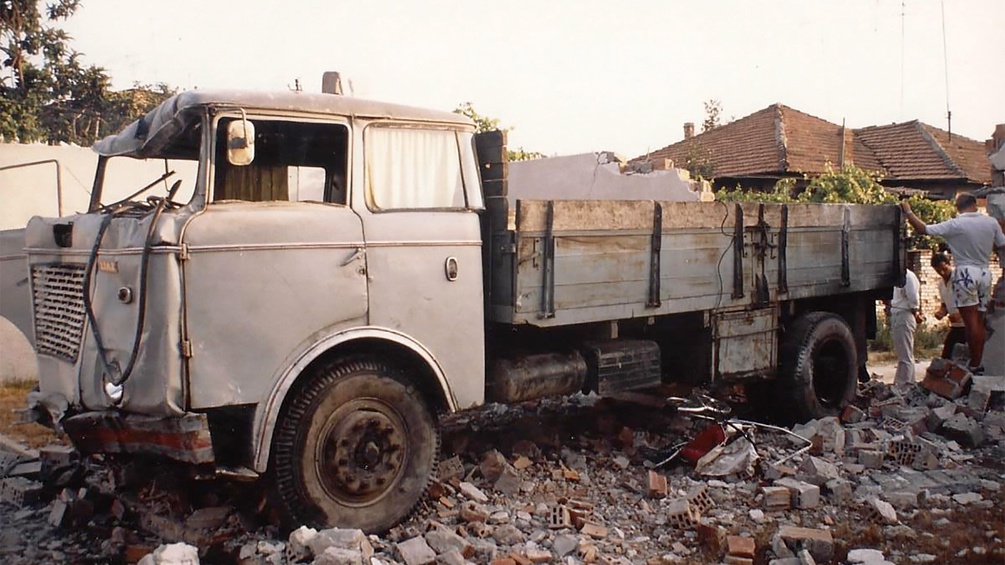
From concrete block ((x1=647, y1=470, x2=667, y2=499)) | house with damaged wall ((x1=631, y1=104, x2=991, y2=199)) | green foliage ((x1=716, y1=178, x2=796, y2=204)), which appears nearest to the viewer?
concrete block ((x1=647, y1=470, x2=667, y2=499))

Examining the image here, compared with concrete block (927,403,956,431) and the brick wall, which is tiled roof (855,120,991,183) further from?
concrete block (927,403,956,431)

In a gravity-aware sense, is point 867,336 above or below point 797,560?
above

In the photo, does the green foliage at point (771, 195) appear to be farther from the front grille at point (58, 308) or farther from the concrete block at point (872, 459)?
the front grille at point (58, 308)

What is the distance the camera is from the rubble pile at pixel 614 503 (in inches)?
160

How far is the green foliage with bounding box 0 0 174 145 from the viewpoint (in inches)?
369

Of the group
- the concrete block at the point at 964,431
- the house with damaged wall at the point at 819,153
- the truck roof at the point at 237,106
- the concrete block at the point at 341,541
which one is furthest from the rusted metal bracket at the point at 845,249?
the house with damaged wall at the point at 819,153

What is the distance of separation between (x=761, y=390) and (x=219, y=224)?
4.74 meters

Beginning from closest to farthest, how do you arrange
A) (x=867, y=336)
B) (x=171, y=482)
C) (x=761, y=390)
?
(x=171, y=482) < (x=761, y=390) < (x=867, y=336)

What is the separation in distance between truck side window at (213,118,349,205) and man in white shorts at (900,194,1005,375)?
17.6 ft

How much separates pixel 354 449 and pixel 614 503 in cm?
166

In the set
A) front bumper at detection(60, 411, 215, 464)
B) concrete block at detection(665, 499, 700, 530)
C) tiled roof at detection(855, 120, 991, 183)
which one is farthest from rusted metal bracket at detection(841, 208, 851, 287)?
tiled roof at detection(855, 120, 991, 183)

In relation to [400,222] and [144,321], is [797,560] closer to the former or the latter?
[400,222]

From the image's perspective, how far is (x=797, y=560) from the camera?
3994 millimetres

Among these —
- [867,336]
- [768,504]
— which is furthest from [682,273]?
[867,336]
